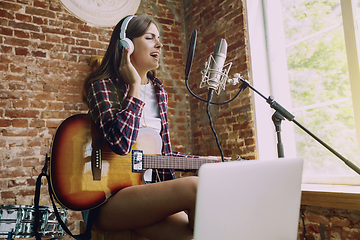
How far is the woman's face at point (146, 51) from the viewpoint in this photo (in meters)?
1.71

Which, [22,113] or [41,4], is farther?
[41,4]

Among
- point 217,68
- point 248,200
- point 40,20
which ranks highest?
point 40,20

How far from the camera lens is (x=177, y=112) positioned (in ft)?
10.2

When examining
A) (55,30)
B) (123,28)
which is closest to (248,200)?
(123,28)

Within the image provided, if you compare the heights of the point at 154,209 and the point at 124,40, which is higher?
the point at 124,40

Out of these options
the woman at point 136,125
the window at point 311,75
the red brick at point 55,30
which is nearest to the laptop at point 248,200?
the woman at point 136,125

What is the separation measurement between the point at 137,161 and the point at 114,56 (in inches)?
25.0

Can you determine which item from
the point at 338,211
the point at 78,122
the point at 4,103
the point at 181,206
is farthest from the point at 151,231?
the point at 4,103

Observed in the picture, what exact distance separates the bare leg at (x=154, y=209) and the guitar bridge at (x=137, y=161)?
Result: 15 centimetres

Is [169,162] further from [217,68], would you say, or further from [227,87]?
[227,87]

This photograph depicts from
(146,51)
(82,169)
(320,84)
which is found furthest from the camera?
(320,84)

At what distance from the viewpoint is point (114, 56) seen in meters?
1.62

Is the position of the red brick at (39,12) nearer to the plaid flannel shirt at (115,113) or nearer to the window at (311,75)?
the plaid flannel shirt at (115,113)

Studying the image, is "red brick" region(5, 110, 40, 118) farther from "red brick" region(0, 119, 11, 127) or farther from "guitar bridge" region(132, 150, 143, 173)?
"guitar bridge" region(132, 150, 143, 173)
